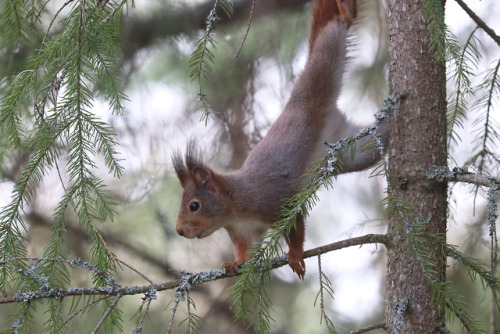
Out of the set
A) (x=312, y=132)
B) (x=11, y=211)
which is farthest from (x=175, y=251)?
(x=11, y=211)

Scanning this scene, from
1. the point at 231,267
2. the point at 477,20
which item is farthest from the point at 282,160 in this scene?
the point at 477,20

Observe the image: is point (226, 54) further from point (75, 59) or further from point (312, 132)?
point (75, 59)

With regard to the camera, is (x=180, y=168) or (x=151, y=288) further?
(x=180, y=168)

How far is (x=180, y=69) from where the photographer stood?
251cm

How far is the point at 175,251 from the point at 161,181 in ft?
1.04

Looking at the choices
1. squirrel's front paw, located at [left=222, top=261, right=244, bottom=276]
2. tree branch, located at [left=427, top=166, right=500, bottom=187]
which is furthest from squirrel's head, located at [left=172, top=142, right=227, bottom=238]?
tree branch, located at [left=427, top=166, right=500, bottom=187]

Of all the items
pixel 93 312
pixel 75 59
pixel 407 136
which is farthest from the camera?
pixel 93 312

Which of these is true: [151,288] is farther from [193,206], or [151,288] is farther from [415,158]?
[415,158]

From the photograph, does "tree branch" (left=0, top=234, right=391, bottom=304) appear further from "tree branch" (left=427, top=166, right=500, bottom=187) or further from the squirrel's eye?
the squirrel's eye

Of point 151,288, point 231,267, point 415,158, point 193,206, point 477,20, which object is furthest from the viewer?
point 193,206

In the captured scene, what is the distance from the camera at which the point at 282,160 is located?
76.4 inches

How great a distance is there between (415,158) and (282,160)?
0.61m

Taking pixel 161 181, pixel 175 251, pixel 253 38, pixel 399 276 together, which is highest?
pixel 253 38

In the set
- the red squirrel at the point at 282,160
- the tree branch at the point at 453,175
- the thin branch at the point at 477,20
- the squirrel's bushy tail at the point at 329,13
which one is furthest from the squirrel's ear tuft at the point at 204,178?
the thin branch at the point at 477,20
